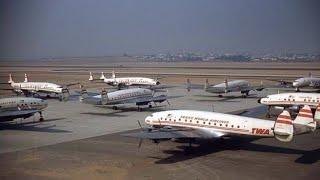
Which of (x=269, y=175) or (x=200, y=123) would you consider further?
(x=200, y=123)

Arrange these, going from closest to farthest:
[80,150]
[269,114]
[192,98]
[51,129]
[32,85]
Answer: [80,150] < [51,129] < [269,114] < [192,98] < [32,85]

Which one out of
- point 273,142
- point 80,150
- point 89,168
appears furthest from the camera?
point 273,142

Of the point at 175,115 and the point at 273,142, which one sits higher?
the point at 175,115

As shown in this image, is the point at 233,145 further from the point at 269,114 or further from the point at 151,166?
the point at 269,114

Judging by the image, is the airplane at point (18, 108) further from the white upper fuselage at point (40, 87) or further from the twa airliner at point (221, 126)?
the white upper fuselage at point (40, 87)

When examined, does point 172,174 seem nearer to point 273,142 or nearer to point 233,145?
point 233,145

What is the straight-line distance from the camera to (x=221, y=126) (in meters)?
37.4

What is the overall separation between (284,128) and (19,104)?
33.5 meters

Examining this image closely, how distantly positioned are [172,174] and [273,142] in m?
14.1

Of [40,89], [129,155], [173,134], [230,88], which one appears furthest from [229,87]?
[129,155]

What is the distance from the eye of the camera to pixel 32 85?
283 feet

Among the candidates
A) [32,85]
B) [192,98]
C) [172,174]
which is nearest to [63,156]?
[172,174]

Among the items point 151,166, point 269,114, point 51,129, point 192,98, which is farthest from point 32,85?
point 151,166

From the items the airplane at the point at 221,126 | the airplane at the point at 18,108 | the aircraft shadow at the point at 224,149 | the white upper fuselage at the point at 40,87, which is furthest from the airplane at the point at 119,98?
the aircraft shadow at the point at 224,149
